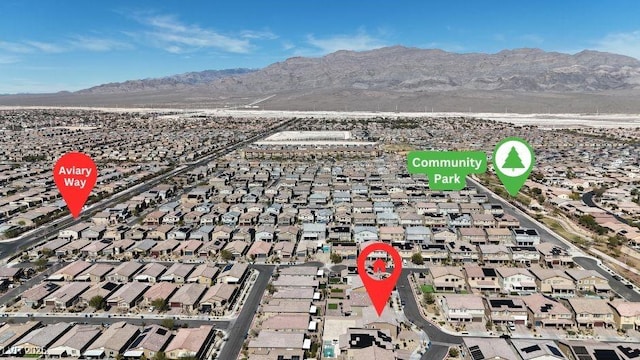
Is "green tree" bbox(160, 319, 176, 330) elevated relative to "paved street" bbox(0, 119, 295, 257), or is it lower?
lower

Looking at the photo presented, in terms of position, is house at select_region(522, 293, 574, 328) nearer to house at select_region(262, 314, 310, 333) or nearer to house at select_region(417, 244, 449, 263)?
house at select_region(417, 244, 449, 263)

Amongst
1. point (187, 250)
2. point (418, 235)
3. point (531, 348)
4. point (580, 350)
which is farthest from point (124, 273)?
point (580, 350)

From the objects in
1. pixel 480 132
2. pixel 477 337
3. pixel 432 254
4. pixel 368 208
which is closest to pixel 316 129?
pixel 480 132

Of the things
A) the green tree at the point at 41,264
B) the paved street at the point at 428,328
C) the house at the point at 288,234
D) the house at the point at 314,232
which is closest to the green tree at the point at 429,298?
the paved street at the point at 428,328

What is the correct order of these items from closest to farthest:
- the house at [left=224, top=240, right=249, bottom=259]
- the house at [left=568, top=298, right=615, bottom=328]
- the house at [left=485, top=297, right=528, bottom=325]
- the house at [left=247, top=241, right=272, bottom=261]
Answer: the house at [left=568, top=298, right=615, bottom=328] → the house at [left=485, top=297, right=528, bottom=325] → the house at [left=247, top=241, right=272, bottom=261] → the house at [left=224, top=240, right=249, bottom=259]

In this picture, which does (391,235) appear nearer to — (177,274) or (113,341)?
(177,274)

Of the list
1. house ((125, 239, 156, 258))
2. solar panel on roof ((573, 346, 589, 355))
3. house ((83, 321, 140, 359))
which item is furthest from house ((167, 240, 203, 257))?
solar panel on roof ((573, 346, 589, 355))

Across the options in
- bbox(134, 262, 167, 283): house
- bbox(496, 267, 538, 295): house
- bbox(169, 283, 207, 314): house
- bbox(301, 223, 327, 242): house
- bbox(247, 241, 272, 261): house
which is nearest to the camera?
bbox(169, 283, 207, 314): house

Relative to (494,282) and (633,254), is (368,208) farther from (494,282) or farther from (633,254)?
(633,254)
